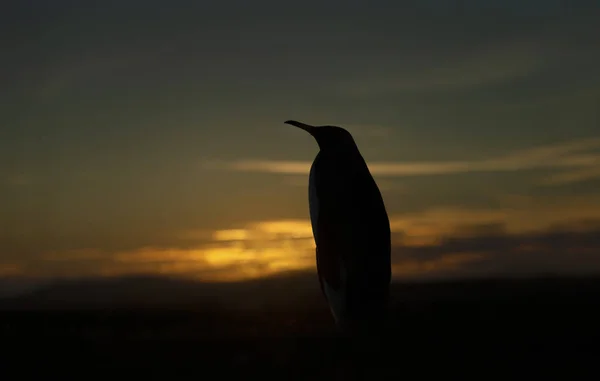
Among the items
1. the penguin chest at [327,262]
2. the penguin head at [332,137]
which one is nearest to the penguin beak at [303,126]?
the penguin head at [332,137]

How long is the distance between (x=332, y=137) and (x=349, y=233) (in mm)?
1129

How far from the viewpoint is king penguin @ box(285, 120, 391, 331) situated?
7633mm

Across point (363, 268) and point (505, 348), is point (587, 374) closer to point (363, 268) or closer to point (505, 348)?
point (505, 348)

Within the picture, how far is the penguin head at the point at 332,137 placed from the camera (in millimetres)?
7930

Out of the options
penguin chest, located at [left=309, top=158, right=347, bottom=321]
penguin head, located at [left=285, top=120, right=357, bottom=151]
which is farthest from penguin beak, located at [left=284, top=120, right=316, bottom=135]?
penguin chest, located at [left=309, top=158, right=347, bottom=321]

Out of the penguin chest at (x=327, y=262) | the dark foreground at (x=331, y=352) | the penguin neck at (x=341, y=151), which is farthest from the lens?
the penguin neck at (x=341, y=151)

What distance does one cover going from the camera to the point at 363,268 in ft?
25.0

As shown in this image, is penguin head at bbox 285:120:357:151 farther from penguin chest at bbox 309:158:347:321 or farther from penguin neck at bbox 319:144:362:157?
penguin chest at bbox 309:158:347:321

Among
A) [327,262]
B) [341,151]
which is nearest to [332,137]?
[341,151]

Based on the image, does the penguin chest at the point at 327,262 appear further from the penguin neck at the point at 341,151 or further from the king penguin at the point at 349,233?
the penguin neck at the point at 341,151

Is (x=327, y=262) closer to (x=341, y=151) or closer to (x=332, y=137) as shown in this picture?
(x=341, y=151)

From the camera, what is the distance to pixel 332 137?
8.00 m

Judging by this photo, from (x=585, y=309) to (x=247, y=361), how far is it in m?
4.75

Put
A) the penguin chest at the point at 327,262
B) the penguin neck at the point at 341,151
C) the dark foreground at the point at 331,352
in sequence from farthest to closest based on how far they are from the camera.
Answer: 1. the penguin neck at the point at 341,151
2. the penguin chest at the point at 327,262
3. the dark foreground at the point at 331,352
